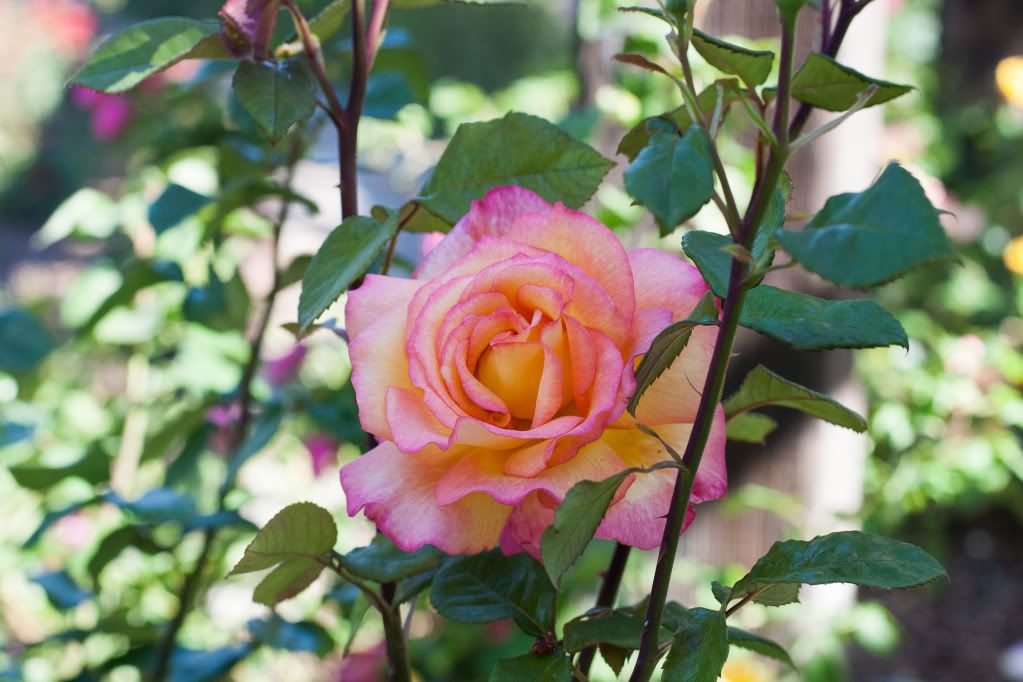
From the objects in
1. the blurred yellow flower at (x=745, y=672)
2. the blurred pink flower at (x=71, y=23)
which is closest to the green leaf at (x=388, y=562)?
the blurred yellow flower at (x=745, y=672)

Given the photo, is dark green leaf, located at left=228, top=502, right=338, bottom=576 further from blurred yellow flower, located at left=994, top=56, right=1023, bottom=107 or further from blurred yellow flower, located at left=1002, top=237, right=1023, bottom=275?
blurred yellow flower, located at left=994, top=56, right=1023, bottom=107

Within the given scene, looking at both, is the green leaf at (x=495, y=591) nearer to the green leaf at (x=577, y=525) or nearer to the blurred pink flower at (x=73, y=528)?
the green leaf at (x=577, y=525)

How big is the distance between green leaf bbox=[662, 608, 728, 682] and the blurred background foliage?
0.72 feet

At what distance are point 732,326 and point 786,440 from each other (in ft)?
3.67

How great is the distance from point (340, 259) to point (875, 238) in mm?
217

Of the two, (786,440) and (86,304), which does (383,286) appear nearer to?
(86,304)

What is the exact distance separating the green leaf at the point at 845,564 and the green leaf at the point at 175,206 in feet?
1.69

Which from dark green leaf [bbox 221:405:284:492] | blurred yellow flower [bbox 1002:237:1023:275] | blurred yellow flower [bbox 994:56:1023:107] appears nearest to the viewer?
dark green leaf [bbox 221:405:284:492]

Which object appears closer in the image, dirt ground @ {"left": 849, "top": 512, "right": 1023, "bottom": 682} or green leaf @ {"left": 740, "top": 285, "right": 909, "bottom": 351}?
green leaf @ {"left": 740, "top": 285, "right": 909, "bottom": 351}

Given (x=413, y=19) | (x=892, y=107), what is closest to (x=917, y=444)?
(x=892, y=107)

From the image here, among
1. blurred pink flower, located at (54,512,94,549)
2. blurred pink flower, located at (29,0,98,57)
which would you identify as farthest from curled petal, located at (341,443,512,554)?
blurred pink flower, located at (29,0,98,57)

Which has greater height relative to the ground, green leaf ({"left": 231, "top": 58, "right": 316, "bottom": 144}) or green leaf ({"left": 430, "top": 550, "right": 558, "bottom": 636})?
green leaf ({"left": 231, "top": 58, "right": 316, "bottom": 144})

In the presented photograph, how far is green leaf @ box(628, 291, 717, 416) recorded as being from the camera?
0.32 metres

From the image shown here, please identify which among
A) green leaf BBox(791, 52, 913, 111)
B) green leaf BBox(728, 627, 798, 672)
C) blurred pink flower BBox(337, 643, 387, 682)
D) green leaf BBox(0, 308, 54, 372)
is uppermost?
green leaf BBox(791, 52, 913, 111)
